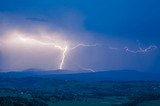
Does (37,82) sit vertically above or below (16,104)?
above

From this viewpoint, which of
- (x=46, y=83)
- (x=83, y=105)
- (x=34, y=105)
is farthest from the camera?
(x=46, y=83)

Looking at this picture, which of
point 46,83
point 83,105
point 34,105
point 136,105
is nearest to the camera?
point 34,105

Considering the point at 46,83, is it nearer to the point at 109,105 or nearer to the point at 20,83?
the point at 20,83

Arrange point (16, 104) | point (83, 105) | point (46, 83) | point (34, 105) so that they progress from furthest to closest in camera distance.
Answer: point (46, 83) → point (83, 105) → point (34, 105) → point (16, 104)

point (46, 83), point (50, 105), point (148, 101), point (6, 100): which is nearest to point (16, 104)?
point (6, 100)

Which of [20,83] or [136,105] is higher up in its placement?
[20,83]

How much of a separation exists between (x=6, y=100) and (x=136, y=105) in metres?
23.9

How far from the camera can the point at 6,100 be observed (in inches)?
2712

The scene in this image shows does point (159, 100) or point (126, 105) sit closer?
point (126, 105)

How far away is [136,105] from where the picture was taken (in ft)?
258

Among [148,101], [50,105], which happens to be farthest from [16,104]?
[148,101]

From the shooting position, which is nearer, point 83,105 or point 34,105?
point 34,105

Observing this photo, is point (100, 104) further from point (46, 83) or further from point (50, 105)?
point (46, 83)

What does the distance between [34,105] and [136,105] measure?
1891cm
